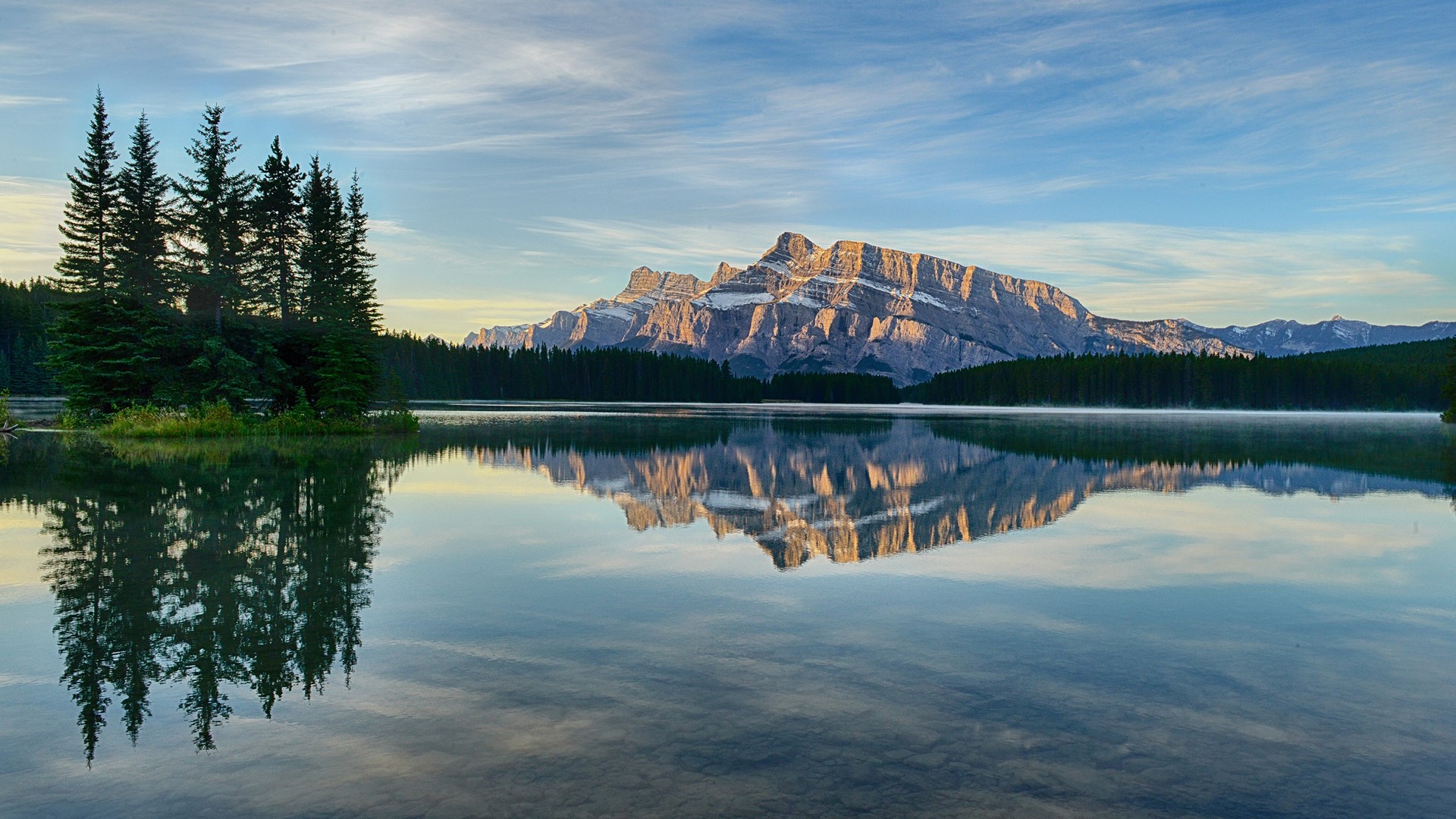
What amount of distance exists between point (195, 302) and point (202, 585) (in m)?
49.0

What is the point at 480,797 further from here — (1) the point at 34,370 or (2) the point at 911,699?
(1) the point at 34,370

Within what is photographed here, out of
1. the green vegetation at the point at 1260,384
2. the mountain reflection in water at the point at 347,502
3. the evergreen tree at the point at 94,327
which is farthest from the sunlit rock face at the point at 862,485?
the green vegetation at the point at 1260,384

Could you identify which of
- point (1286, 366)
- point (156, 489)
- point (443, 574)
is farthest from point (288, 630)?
point (1286, 366)

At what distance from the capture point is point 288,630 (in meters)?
10.9

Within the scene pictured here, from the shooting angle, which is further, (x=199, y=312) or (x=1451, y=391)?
(x=1451, y=391)

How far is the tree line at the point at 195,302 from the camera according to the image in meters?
51.0

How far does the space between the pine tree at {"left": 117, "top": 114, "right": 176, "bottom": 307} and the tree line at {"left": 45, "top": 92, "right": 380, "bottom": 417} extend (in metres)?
0.07

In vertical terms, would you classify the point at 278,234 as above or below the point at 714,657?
above

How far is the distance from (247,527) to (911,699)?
15.1 meters

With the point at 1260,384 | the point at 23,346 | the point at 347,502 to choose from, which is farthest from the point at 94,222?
the point at 1260,384

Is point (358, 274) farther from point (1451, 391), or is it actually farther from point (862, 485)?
point (1451, 391)

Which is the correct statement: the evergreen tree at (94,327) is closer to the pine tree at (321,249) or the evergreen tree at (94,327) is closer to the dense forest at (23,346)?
the pine tree at (321,249)

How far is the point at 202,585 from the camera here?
13078mm

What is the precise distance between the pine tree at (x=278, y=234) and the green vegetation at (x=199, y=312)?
0.10m
